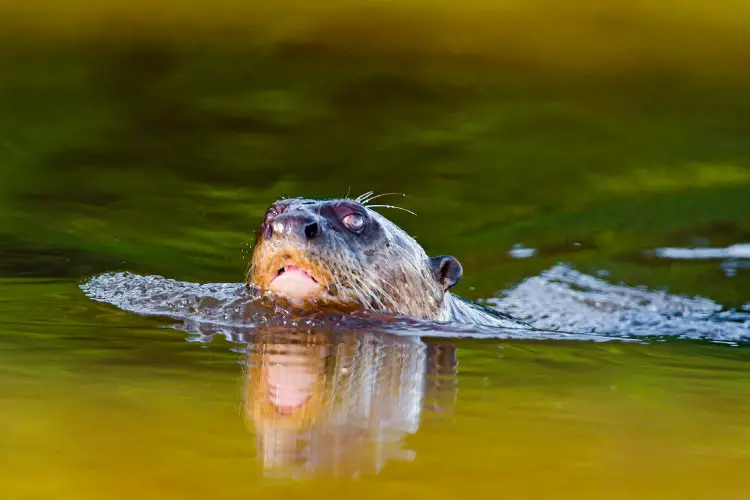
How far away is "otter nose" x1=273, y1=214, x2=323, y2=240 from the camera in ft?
18.0

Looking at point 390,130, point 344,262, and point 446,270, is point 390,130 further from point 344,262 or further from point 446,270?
point 344,262

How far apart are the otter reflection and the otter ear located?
144 centimetres

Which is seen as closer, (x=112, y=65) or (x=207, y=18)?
(x=112, y=65)

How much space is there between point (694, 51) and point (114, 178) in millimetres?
6476

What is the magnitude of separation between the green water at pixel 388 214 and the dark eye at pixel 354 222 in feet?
3.26

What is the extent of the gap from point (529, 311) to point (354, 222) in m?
3.17

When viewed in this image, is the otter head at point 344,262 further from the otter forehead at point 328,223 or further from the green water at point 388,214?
the green water at point 388,214

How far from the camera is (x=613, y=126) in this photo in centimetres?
1205

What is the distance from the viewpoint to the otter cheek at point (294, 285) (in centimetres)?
554

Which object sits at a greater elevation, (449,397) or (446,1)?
(446,1)

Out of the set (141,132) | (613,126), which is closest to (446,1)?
(613,126)

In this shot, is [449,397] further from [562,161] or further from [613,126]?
[613,126]

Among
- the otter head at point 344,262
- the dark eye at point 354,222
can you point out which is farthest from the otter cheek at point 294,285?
the dark eye at point 354,222

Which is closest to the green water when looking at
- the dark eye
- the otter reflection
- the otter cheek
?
the otter reflection
